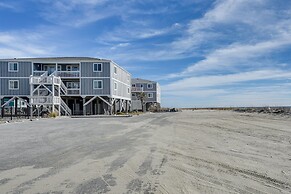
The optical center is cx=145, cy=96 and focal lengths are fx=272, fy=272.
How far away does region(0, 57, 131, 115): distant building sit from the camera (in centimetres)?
3934

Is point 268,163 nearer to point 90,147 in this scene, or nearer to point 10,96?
point 90,147

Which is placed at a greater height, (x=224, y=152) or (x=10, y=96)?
(x=10, y=96)

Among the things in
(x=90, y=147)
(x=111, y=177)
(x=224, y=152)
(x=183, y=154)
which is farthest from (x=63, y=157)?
(x=224, y=152)

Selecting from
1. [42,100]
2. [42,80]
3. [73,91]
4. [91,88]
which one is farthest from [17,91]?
[91,88]

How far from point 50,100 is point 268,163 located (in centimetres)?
3380

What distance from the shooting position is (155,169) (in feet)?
22.4

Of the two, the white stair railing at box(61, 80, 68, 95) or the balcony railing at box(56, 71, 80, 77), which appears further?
the balcony railing at box(56, 71, 80, 77)

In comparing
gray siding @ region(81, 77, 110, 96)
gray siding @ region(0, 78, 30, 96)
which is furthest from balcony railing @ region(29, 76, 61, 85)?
gray siding @ region(81, 77, 110, 96)

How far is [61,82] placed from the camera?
4062 cm

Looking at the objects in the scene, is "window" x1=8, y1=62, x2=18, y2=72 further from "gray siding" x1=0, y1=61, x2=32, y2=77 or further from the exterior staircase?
the exterior staircase

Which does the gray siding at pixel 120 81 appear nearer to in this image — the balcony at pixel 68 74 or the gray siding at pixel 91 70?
the gray siding at pixel 91 70

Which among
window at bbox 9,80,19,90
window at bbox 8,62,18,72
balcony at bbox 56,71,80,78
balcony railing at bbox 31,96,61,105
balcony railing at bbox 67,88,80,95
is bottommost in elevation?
balcony railing at bbox 31,96,61,105

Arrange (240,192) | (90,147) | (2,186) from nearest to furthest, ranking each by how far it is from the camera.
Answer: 1. (240,192)
2. (2,186)
3. (90,147)

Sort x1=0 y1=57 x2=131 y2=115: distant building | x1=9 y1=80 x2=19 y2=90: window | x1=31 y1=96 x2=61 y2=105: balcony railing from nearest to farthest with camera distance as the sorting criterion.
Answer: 1. x1=31 y1=96 x2=61 y2=105: balcony railing
2. x1=0 y1=57 x2=131 y2=115: distant building
3. x1=9 y1=80 x2=19 y2=90: window
